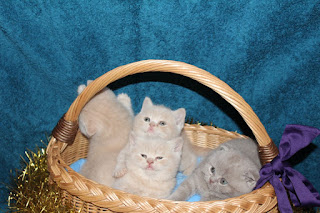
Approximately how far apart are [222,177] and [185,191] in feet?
0.76

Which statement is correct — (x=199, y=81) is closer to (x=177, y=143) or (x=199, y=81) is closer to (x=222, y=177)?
(x=177, y=143)

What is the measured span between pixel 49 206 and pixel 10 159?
1106 millimetres

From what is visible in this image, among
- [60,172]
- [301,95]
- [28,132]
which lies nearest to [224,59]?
[301,95]

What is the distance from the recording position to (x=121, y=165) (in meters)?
1.74

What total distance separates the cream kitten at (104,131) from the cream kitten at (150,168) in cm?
17

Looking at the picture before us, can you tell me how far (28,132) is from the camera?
251 centimetres

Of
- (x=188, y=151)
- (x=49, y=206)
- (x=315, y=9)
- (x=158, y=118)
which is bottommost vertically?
(x=49, y=206)

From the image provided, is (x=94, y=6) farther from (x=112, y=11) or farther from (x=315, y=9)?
(x=315, y=9)

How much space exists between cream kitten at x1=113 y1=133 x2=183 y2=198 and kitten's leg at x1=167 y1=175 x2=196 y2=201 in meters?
0.06

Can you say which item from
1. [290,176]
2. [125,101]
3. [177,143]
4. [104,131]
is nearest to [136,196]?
[177,143]

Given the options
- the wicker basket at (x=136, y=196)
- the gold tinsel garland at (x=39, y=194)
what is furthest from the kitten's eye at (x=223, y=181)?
the gold tinsel garland at (x=39, y=194)

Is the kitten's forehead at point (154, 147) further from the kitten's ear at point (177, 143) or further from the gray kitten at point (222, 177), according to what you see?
the gray kitten at point (222, 177)

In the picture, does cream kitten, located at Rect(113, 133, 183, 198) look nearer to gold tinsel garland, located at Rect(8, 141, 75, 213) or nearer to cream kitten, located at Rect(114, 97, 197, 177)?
cream kitten, located at Rect(114, 97, 197, 177)

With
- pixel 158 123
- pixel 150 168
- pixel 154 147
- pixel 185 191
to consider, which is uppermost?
pixel 158 123
